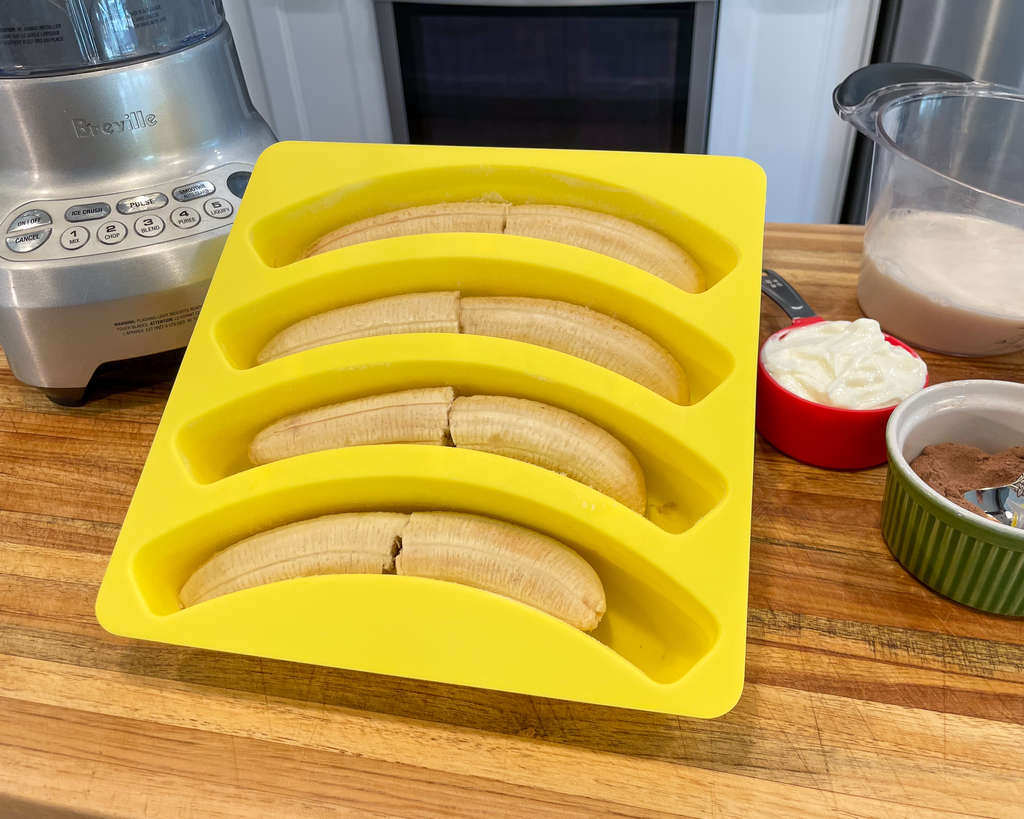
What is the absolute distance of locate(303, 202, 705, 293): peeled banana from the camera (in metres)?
0.73

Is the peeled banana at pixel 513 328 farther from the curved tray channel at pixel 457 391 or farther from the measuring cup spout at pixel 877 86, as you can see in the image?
the measuring cup spout at pixel 877 86

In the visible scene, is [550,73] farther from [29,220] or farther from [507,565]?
[507,565]

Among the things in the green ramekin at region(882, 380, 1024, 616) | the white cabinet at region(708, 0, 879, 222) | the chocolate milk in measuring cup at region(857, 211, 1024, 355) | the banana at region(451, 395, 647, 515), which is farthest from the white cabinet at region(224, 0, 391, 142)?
the green ramekin at region(882, 380, 1024, 616)

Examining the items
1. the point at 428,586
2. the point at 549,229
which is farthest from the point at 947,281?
the point at 428,586

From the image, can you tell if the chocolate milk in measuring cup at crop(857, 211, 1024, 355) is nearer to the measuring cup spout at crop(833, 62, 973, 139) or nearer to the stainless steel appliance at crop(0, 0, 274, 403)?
the measuring cup spout at crop(833, 62, 973, 139)

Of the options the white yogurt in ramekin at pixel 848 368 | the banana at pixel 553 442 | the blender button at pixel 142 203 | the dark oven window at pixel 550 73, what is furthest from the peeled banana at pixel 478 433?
the dark oven window at pixel 550 73

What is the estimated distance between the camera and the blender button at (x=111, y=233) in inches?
31.5

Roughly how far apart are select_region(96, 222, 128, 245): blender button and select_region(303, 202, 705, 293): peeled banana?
0.65 ft

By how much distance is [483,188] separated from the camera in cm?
80

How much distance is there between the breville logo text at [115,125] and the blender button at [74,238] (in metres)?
0.10

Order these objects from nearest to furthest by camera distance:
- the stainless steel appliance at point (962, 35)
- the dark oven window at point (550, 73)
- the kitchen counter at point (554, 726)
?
A: 1. the kitchen counter at point (554, 726)
2. the stainless steel appliance at point (962, 35)
3. the dark oven window at point (550, 73)

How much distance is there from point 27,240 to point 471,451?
0.53 metres

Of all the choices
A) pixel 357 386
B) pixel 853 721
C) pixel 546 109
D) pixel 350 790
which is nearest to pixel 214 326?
pixel 357 386

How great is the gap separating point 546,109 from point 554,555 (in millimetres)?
1310
